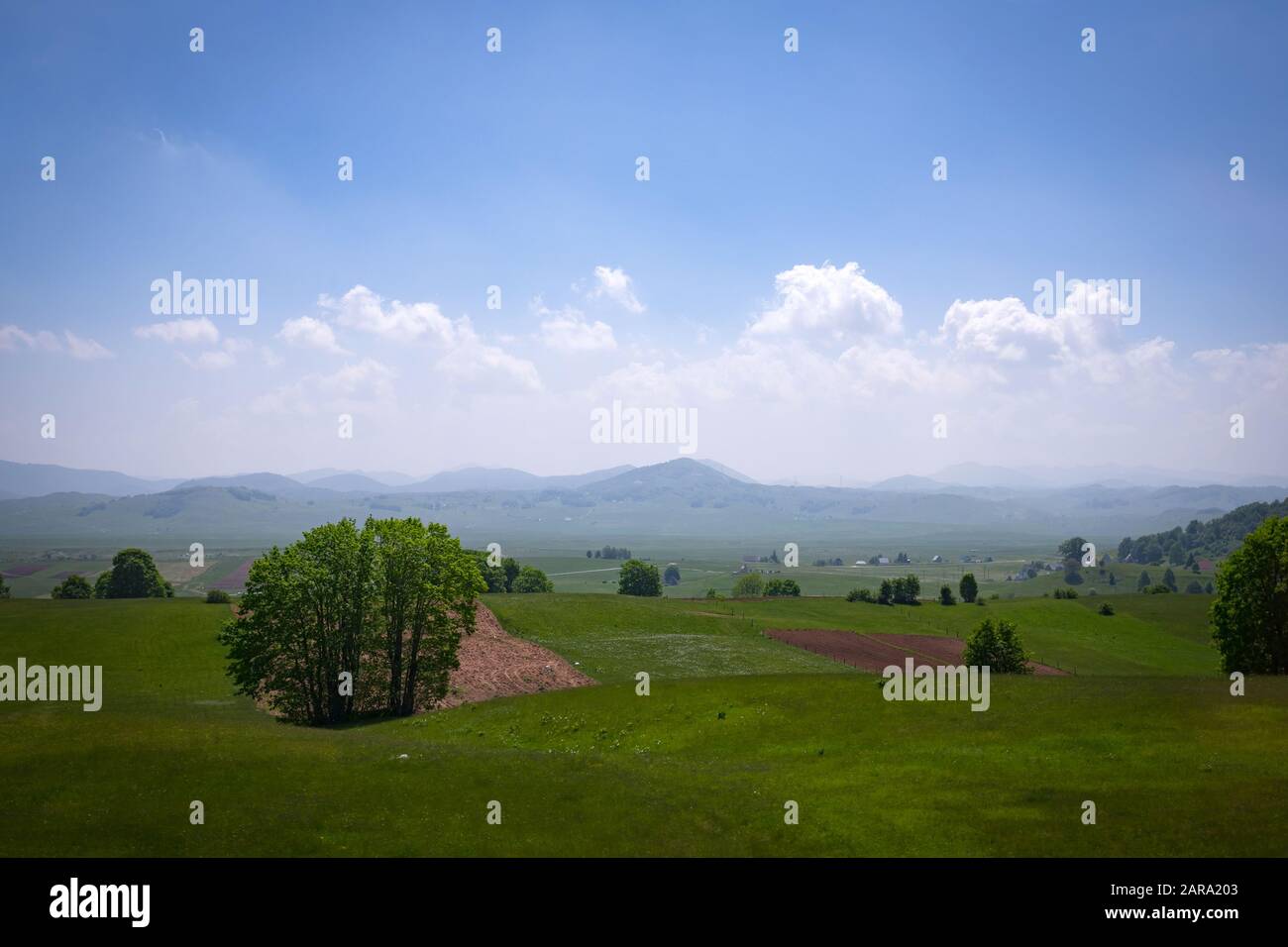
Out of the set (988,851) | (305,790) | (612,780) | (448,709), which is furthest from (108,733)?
(988,851)

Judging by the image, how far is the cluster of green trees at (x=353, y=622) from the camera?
170 ft

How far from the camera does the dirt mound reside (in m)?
61.8

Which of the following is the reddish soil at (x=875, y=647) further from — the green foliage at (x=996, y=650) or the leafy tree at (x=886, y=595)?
the leafy tree at (x=886, y=595)

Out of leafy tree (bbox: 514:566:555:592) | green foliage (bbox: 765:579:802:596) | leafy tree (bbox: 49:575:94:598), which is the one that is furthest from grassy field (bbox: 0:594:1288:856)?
green foliage (bbox: 765:579:802:596)

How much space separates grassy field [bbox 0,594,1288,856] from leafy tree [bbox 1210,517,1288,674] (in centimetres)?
1504

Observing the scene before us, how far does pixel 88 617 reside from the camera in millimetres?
82312

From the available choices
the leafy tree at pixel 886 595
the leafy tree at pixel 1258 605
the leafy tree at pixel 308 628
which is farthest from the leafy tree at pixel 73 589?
the leafy tree at pixel 1258 605

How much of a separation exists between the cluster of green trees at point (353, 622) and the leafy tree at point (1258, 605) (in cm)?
6198

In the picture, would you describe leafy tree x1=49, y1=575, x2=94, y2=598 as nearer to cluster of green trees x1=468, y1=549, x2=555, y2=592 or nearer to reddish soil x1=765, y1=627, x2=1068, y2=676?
cluster of green trees x1=468, y1=549, x2=555, y2=592

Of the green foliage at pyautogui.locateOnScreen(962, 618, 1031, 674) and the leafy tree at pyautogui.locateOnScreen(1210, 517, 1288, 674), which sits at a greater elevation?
the leafy tree at pyautogui.locateOnScreen(1210, 517, 1288, 674)

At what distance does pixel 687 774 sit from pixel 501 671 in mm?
39565
